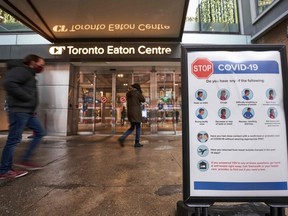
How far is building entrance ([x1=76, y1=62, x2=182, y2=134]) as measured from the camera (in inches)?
440

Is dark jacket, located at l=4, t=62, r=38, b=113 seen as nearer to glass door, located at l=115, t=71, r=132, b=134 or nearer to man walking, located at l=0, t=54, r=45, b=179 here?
man walking, located at l=0, t=54, r=45, b=179

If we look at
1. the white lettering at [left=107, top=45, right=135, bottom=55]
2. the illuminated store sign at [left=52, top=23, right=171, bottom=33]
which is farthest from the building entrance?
the illuminated store sign at [left=52, top=23, right=171, bottom=33]

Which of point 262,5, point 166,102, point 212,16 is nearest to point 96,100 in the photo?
point 166,102

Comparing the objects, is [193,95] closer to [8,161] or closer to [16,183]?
[16,183]

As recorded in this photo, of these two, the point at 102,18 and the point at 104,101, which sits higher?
the point at 102,18

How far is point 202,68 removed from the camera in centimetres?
190

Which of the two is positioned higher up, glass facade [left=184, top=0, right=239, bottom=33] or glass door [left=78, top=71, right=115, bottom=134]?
glass facade [left=184, top=0, right=239, bottom=33]

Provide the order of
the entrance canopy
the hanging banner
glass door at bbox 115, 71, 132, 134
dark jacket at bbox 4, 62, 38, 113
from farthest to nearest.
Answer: glass door at bbox 115, 71, 132, 134 → the entrance canopy → dark jacket at bbox 4, 62, 38, 113 → the hanging banner

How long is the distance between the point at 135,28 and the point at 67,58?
10.9 feet

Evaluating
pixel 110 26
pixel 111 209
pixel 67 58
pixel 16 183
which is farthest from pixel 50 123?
pixel 111 209

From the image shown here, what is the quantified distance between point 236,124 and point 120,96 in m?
10.1

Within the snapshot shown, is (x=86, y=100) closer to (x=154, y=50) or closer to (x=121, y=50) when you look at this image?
(x=121, y=50)

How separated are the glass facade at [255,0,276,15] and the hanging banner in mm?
8615

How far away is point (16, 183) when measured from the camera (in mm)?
3025
